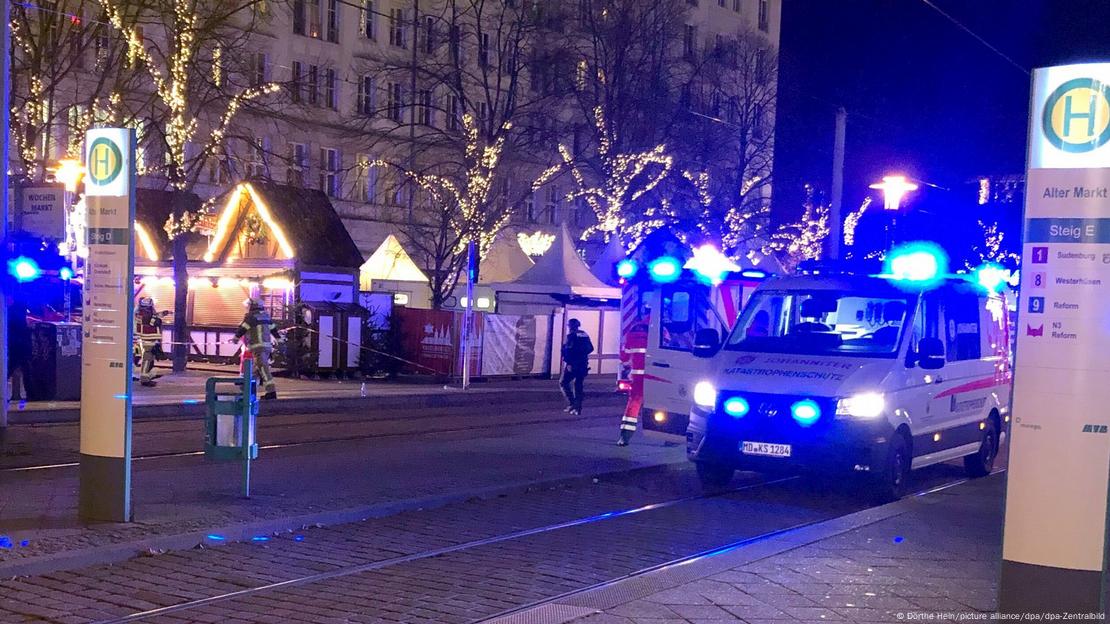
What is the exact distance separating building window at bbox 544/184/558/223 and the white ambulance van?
41143mm

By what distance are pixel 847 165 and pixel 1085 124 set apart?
4262cm

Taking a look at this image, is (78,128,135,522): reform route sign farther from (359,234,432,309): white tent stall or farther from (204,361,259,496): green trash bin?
(359,234,432,309): white tent stall

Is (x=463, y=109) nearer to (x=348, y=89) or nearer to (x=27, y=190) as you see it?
(x=348, y=89)

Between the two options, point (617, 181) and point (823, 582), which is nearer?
point (823, 582)

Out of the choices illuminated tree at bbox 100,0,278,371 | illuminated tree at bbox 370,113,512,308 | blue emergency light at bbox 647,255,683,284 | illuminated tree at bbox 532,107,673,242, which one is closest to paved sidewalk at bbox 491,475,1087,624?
blue emergency light at bbox 647,255,683,284

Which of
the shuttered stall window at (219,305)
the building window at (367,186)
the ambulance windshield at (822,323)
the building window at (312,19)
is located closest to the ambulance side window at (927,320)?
the ambulance windshield at (822,323)

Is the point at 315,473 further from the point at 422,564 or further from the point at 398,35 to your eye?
the point at 398,35

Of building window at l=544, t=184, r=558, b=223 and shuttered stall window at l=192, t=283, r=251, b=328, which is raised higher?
building window at l=544, t=184, r=558, b=223

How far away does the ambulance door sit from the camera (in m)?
15.0

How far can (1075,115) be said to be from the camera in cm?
593

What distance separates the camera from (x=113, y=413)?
918cm

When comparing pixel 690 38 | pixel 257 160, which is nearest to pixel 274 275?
pixel 257 160

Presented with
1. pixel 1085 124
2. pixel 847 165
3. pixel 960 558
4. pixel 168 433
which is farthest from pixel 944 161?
pixel 1085 124

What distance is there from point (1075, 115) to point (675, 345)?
31.0 feet
